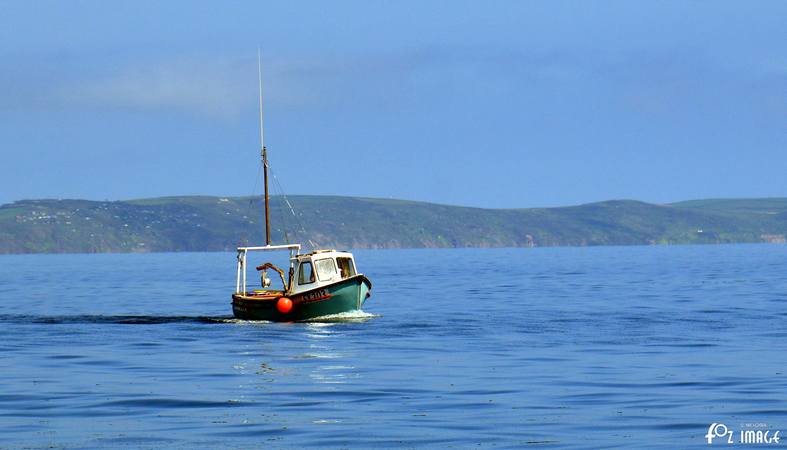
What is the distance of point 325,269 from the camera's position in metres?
68.5

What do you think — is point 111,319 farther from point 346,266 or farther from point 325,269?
point 346,266

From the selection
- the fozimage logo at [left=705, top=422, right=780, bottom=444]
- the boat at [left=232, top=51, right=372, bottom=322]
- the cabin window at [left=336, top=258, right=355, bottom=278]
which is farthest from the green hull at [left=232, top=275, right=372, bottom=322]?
the fozimage logo at [left=705, top=422, right=780, bottom=444]

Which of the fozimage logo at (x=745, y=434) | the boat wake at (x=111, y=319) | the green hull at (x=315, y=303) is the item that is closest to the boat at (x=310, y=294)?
the green hull at (x=315, y=303)

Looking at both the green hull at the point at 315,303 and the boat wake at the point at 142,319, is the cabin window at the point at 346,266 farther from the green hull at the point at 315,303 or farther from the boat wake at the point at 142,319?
the boat wake at the point at 142,319

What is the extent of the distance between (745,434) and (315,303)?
4144 cm

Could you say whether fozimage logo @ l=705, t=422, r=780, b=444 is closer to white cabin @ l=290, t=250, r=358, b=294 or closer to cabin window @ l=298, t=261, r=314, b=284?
white cabin @ l=290, t=250, r=358, b=294

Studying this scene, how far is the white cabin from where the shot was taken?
67812 mm

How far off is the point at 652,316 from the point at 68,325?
107 feet

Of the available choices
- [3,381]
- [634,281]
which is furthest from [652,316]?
[634,281]

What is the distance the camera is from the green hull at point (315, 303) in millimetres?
67062

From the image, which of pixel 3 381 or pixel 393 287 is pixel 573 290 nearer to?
pixel 393 287

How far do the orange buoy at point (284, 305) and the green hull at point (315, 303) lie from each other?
0.55 feet

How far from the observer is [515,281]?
13700 centimetres

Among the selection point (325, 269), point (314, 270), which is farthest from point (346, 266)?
point (314, 270)
